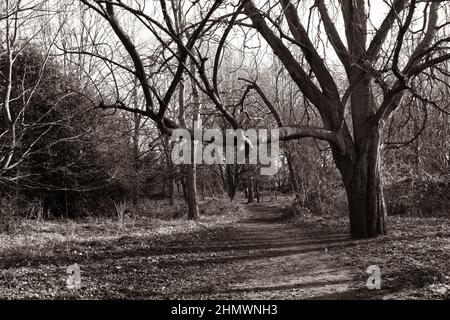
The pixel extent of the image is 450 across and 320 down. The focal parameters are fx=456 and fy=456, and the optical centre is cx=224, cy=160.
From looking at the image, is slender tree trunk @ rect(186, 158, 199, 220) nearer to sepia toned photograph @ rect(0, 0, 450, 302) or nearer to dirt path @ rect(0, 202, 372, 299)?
sepia toned photograph @ rect(0, 0, 450, 302)

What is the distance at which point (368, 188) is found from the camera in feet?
26.5

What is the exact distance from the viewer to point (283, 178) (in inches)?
1476

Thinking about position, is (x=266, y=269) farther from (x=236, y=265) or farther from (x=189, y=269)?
(x=189, y=269)

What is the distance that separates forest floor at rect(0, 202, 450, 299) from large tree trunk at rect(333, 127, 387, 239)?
35cm

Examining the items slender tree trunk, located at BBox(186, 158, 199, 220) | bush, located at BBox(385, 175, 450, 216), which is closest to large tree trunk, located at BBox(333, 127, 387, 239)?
bush, located at BBox(385, 175, 450, 216)

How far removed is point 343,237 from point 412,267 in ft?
10.2

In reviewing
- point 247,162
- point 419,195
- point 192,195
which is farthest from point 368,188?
point 192,195

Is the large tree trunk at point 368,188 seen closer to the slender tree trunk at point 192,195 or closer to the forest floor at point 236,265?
the forest floor at point 236,265

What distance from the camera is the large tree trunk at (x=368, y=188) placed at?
26.5 ft

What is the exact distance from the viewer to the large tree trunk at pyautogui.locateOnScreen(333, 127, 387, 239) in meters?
8.09

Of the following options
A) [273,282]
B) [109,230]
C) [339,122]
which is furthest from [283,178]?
[273,282]
